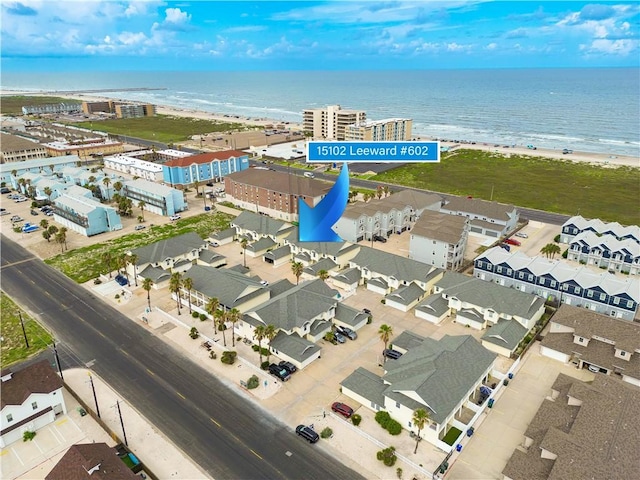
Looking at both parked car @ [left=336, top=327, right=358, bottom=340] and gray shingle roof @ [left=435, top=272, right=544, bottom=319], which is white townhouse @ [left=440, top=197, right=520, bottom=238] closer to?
gray shingle roof @ [left=435, top=272, right=544, bottom=319]

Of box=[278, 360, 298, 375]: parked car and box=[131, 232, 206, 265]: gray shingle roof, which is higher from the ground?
box=[131, 232, 206, 265]: gray shingle roof

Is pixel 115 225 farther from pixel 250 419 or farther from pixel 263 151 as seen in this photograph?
pixel 263 151

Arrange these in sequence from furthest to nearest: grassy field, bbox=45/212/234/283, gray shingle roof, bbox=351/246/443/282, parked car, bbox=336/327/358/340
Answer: grassy field, bbox=45/212/234/283 → gray shingle roof, bbox=351/246/443/282 → parked car, bbox=336/327/358/340

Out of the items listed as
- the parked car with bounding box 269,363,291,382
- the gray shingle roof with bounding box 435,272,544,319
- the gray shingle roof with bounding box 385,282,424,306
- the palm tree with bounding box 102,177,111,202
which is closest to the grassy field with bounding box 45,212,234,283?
the palm tree with bounding box 102,177,111,202

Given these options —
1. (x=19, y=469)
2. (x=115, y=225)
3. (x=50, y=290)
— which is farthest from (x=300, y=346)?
(x=115, y=225)

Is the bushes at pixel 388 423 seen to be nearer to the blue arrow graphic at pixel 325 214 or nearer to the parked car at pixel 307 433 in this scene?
the parked car at pixel 307 433

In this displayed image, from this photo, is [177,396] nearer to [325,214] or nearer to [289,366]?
[289,366]

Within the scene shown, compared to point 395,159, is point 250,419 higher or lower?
lower
